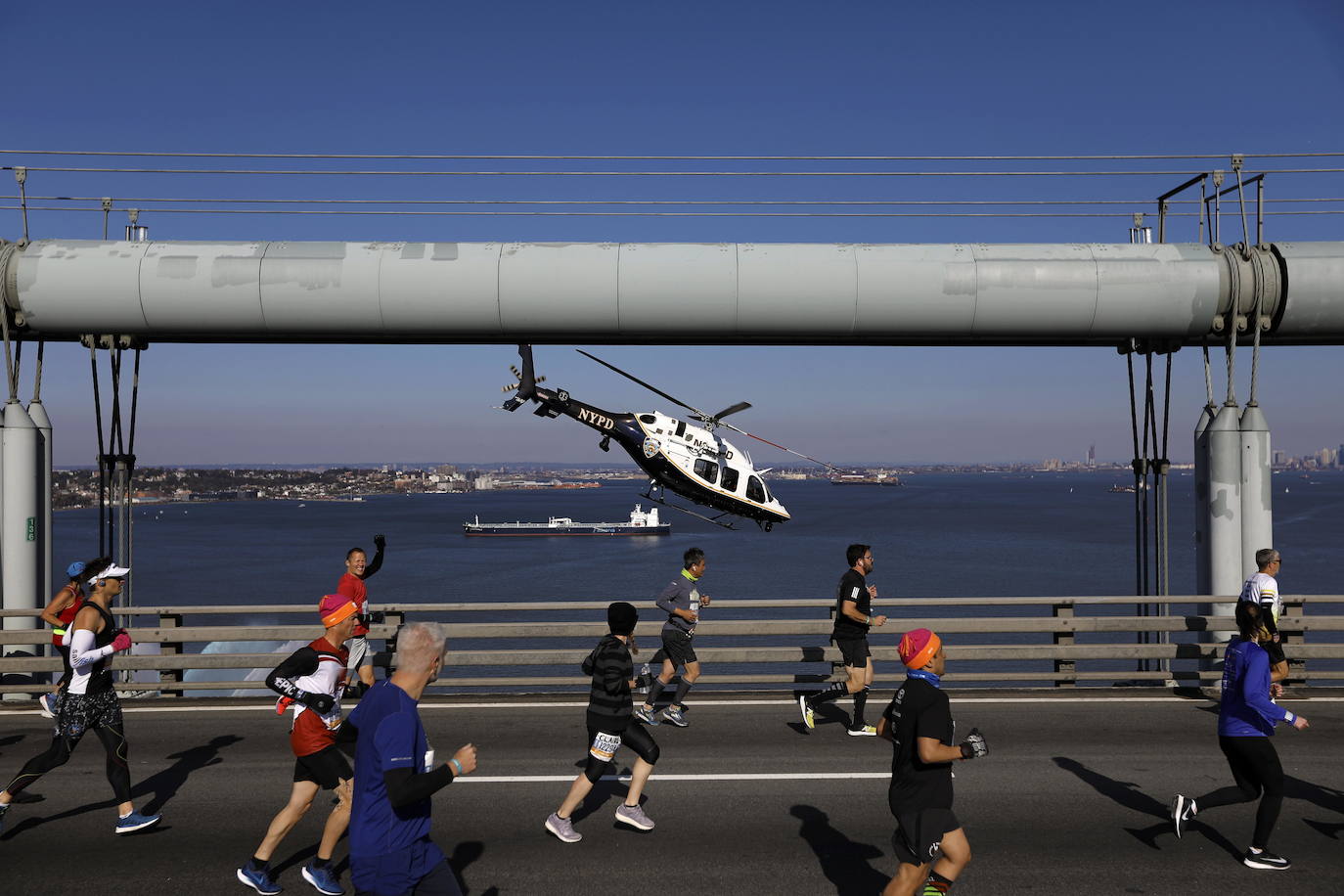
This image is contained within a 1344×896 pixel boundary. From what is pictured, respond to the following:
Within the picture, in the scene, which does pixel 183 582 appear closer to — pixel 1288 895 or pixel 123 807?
pixel 123 807

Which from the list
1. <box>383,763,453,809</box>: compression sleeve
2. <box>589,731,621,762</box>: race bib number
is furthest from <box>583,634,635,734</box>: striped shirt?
<box>383,763,453,809</box>: compression sleeve

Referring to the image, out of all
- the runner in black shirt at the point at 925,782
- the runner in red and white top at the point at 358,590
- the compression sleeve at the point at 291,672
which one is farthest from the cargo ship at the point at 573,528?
the runner in black shirt at the point at 925,782

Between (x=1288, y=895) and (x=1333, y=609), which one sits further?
(x=1333, y=609)

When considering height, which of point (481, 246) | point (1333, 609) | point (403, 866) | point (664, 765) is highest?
point (481, 246)

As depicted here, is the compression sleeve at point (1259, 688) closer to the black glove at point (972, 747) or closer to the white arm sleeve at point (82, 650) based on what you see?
the black glove at point (972, 747)

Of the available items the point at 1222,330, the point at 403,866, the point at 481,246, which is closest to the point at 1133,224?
the point at 1222,330

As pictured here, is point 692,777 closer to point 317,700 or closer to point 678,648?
point 678,648

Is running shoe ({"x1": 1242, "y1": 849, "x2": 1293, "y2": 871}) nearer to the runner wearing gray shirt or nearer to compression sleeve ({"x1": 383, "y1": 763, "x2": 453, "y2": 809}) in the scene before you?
the runner wearing gray shirt
